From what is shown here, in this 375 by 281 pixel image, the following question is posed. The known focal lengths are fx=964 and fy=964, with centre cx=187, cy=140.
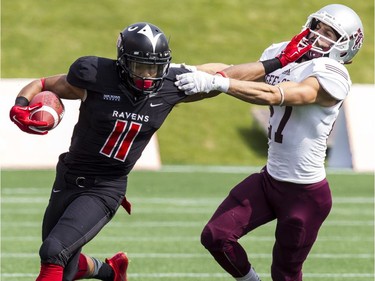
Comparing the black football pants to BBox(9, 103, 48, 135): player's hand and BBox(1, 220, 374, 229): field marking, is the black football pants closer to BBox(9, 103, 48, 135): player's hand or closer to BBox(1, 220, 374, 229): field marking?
BBox(9, 103, 48, 135): player's hand

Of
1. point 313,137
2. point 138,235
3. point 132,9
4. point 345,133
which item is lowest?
point 132,9

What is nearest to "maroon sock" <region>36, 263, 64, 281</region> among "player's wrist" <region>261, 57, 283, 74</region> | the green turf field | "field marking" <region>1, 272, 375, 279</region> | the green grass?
"player's wrist" <region>261, 57, 283, 74</region>

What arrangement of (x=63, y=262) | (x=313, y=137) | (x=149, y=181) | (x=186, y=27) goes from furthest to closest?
(x=186, y=27) → (x=149, y=181) → (x=313, y=137) → (x=63, y=262)

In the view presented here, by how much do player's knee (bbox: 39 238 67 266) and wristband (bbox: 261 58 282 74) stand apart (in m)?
1.45

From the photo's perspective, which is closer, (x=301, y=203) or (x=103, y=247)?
(x=301, y=203)

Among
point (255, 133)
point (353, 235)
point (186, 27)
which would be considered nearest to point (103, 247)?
point (353, 235)

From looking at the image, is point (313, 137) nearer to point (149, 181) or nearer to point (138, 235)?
point (138, 235)

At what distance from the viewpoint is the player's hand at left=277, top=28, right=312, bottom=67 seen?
5.07m

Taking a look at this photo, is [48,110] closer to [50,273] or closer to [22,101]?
[22,101]

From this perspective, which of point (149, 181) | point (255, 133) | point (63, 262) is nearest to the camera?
point (63, 262)

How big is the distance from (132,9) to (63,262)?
51.0ft

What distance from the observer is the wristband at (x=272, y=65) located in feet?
16.8

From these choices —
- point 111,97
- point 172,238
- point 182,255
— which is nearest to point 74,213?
point 111,97

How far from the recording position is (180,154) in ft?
48.1
